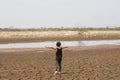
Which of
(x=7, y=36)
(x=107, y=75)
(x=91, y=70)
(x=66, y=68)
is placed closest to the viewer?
(x=107, y=75)

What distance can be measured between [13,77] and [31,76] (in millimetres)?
781

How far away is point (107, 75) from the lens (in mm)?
14531

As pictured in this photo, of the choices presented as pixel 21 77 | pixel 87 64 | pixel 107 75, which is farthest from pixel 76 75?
pixel 87 64

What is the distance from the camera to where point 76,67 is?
17.5 m

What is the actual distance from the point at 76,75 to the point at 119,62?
5.14 m

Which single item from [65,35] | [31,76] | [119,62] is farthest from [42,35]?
[31,76]

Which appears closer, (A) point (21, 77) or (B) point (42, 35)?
(A) point (21, 77)

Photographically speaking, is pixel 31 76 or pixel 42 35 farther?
pixel 42 35

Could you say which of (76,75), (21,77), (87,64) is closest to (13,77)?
(21,77)

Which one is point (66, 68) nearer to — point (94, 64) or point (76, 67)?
point (76, 67)

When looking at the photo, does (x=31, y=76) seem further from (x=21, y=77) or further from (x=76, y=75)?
(x=76, y=75)

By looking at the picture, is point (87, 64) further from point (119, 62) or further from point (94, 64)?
point (119, 62)

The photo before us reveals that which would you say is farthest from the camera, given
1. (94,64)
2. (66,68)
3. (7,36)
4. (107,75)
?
(7,36)

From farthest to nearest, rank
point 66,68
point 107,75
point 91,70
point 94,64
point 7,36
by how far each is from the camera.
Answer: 1. point 7,36
2. point 94,64
3. point 66,68
4. point 91,70
5. point 107,75
